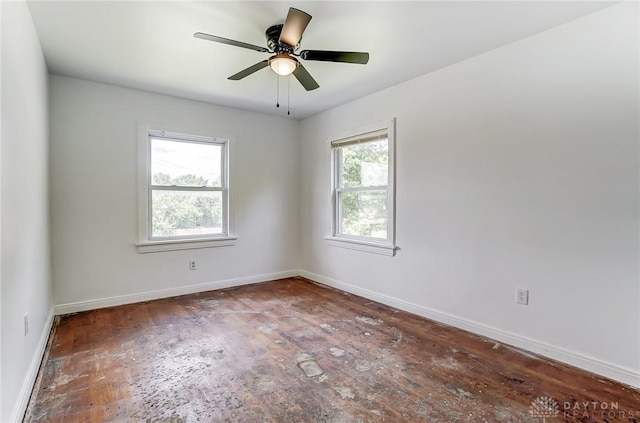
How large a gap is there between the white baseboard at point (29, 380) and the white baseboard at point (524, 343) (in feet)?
9.97

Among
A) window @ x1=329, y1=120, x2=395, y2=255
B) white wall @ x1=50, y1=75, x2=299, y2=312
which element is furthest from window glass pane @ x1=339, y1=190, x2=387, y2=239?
white wall @ x1=50, y1=75, x2=299, y2=312

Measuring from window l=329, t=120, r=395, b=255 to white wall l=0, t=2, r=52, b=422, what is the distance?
306 cm

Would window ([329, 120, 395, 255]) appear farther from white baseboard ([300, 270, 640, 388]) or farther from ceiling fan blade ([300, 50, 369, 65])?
ceiling fan blade ([300, 50, 369, 65])

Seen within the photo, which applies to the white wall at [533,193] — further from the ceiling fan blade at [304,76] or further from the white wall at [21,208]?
the white wall at [21,208]

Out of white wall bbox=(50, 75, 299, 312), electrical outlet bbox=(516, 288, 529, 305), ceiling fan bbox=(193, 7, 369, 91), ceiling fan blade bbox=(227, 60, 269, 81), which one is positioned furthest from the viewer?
white wall bbox=(50, 75, 299, 312)

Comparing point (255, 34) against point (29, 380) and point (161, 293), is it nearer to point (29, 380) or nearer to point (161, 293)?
point (29, 380)

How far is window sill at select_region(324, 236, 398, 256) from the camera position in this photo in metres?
3.63

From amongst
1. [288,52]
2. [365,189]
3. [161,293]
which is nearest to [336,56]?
[288,52]

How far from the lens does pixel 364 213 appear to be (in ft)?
13.4

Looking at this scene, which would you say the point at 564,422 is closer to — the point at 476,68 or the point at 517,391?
the point at 517,391

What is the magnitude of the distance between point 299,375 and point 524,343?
1790mm

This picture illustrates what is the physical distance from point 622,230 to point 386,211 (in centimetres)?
203

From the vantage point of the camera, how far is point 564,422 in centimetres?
172

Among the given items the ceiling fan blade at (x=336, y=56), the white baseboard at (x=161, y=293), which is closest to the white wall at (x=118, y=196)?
the white baseboard at (x=161, y=293)
